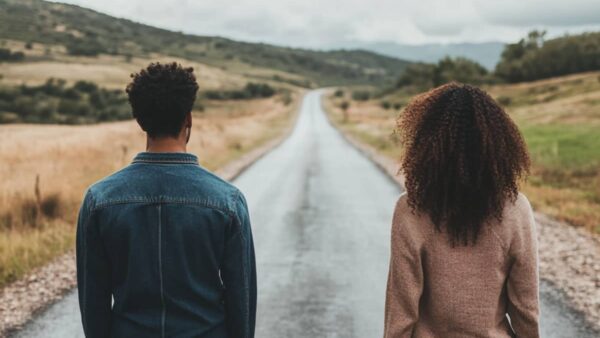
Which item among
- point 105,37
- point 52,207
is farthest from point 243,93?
point 52,207

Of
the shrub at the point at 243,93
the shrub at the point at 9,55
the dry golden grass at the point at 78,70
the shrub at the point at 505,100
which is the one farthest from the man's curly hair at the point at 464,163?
the shrub at the point at 243,93

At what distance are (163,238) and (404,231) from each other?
865mm

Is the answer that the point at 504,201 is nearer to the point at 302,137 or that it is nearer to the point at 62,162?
the point at 62,162

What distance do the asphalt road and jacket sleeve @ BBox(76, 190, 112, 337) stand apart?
3.37 metres

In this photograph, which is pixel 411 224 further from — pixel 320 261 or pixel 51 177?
pixel 51 177

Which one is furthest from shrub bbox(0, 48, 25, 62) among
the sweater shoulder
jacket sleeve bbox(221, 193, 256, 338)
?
the sweater shoulder

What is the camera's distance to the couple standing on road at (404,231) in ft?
7.61

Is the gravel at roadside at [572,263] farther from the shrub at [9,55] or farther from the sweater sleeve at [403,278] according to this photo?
the shrub at [9,55]

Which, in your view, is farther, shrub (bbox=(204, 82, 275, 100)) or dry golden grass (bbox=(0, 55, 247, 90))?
shrub (bbox=(204, 82, 275, 100))

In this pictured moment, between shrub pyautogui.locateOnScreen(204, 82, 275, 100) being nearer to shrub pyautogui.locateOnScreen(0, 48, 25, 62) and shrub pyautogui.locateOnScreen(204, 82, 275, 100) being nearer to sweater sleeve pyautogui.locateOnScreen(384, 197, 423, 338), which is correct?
shrub pyautogui.locateOnScreen(0, 48, 25, 62)

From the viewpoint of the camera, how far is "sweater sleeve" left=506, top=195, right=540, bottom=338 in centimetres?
234

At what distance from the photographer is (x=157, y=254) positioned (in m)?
2.36

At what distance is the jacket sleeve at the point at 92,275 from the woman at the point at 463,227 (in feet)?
3.53

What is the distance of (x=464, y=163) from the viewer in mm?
2289
